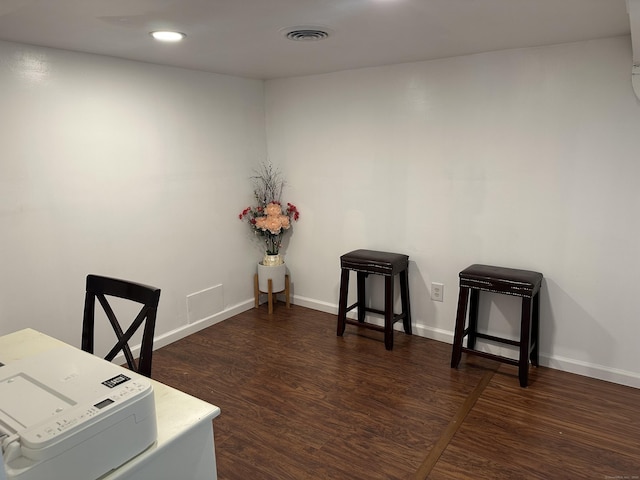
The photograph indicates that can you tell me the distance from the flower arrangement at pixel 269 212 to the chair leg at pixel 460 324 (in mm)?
1683

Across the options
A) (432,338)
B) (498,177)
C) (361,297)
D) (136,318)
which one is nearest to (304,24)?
(136,318)

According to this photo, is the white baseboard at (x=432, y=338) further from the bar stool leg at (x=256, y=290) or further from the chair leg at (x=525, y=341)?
the chair leg at (x=525, y=341)

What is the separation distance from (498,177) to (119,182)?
2538 millimetres

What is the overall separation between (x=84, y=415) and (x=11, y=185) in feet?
6.55

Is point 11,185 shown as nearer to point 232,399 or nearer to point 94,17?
point 94,17

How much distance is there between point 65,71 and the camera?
276cm

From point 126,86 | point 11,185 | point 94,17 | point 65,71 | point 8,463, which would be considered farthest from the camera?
point 126,86

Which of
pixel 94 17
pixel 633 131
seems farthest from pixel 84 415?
pixel 633 131

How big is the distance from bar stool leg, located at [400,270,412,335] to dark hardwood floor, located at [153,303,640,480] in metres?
0.09

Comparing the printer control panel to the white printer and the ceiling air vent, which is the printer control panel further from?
the ceiling air vent

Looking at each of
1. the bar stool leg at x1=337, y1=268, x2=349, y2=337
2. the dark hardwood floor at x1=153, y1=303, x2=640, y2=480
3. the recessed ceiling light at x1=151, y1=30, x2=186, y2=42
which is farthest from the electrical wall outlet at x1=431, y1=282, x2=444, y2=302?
the recessed ceiling light at x1=151, y1=30, x2=186, y2=42

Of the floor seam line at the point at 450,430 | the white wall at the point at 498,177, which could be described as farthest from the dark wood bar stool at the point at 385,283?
the floor seam line at the point at 450,430

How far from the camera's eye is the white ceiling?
1925mm

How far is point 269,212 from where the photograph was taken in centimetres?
402
